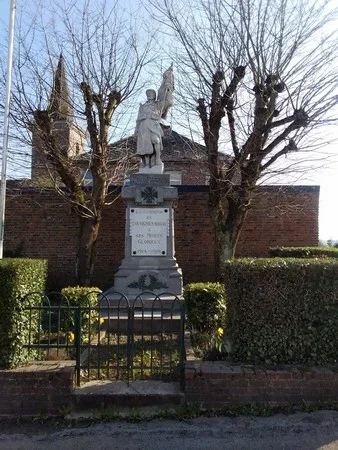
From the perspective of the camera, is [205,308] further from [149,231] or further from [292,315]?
[149,231]

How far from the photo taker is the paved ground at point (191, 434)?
10.6ft

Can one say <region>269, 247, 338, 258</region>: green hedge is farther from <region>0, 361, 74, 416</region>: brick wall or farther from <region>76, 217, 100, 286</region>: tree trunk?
<region>0, 361, 74, 416</region>: brick wall

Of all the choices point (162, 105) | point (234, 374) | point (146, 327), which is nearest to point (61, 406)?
point (234, 374)

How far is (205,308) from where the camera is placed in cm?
594

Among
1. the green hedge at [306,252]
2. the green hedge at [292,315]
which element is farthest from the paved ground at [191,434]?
the green hedge at [306,252]

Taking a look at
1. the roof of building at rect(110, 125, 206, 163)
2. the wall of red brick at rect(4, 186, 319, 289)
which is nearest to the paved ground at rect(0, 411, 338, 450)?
the roof of building at rect(110, 125, 206, 163)

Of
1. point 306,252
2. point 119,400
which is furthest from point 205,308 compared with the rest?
point 306,252

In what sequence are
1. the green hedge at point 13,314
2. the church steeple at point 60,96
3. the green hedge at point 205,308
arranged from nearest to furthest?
the green hedge at point 13,314
the green hedge at point 205,308
the church steeple at point 60,96

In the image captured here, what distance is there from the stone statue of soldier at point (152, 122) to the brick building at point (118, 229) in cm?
361

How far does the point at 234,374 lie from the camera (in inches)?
148

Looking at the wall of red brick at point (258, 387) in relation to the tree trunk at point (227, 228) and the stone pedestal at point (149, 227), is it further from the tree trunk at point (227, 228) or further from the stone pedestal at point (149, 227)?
the tree trunk at point (227, 228)

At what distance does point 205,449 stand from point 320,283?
187 cm

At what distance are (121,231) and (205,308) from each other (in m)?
6.67

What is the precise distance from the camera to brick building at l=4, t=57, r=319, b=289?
39.8 feet
